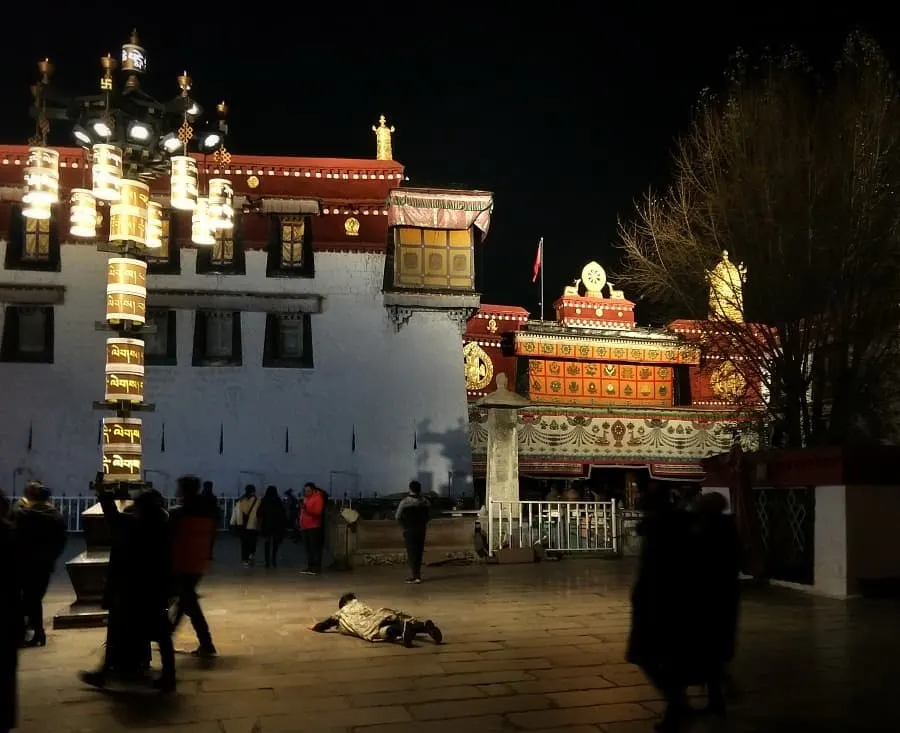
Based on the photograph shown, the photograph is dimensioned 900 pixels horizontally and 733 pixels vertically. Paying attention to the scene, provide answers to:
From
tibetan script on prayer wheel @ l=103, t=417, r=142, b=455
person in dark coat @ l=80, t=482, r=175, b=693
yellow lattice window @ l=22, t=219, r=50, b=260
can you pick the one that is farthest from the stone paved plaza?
yellow lattice window @ l=22, t=219, r=50, b=260

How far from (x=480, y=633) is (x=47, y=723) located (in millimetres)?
4214

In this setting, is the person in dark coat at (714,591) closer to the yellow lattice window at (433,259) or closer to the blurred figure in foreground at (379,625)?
the blurred figure in foreground at (379,625)

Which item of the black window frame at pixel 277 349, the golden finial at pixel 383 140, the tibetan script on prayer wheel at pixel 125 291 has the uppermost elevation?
the golden finial at pixel 383 140

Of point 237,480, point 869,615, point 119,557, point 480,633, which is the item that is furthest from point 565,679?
point 237,480

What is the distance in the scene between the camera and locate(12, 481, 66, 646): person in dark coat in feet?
24.6

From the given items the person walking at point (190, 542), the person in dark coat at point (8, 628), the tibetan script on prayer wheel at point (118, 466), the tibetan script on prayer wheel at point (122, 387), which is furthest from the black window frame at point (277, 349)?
the person in dark coat at point (8, 628)

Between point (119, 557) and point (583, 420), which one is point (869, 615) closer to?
point (119, 557)

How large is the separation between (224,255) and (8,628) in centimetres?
2030

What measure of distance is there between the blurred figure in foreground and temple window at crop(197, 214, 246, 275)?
655 inches

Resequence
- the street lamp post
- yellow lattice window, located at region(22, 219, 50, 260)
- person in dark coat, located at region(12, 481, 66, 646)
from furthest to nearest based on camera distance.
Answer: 1. yellow lattice window, located at region(22, 219, 50, 260)
2. the street lamp post
3. person in dark coat, located at region(12, 481, 66, 646)

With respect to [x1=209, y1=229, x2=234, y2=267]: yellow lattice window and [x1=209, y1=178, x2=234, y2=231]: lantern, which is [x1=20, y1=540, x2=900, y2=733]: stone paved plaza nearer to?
[x1=209, y1=178, x2=234, y2=231]: lantern

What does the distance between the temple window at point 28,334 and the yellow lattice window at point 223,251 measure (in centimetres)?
470

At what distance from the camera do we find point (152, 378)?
2283cm

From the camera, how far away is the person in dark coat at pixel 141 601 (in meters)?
6.04
